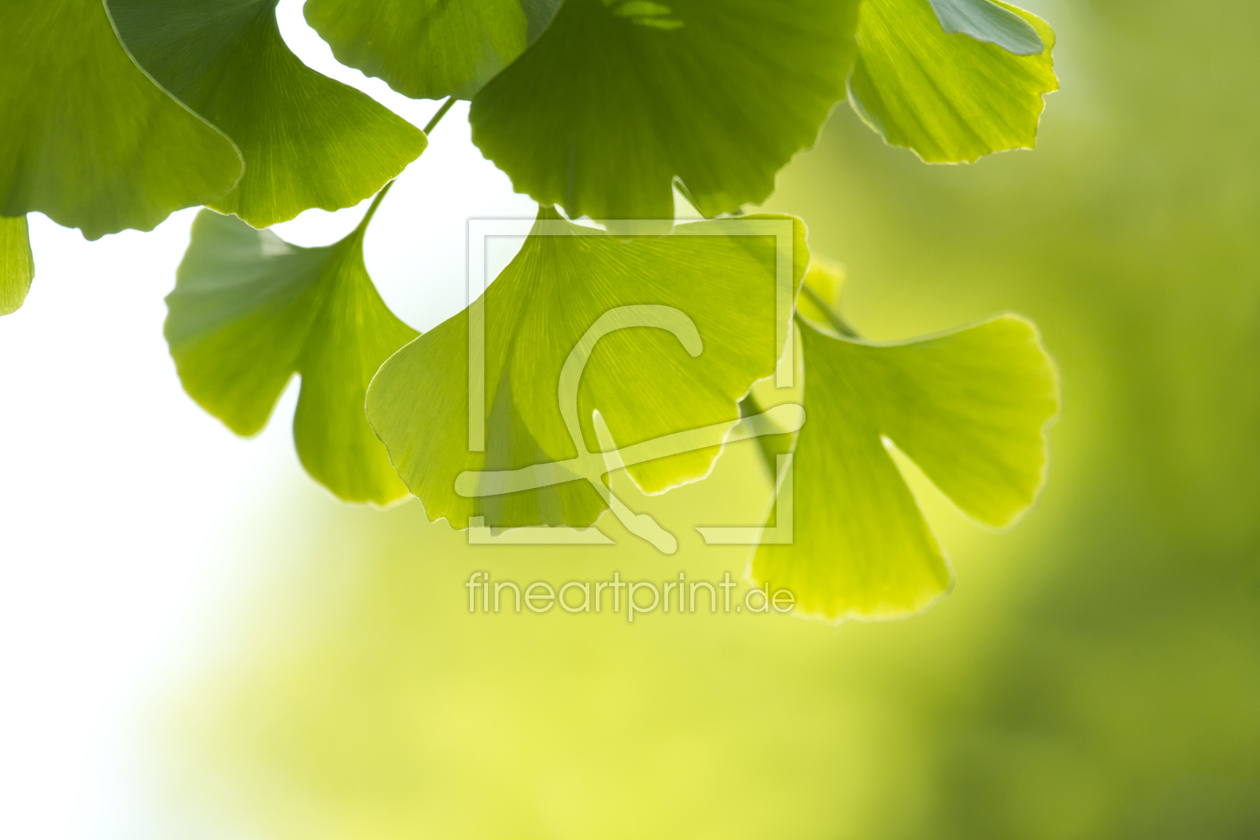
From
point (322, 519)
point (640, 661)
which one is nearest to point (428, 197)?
point (322, 519)

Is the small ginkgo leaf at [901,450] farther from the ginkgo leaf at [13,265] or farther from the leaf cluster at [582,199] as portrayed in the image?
the ginkgo leaf at [13,265]

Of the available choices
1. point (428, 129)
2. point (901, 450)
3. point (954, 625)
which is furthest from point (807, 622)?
point (428, 129)

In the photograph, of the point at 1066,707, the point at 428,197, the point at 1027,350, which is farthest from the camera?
the point at 1066,707

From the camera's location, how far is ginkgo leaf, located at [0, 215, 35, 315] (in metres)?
0.19

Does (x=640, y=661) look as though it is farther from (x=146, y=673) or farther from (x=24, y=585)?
(x=24, y=585)

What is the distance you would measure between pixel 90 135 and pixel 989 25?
221mm

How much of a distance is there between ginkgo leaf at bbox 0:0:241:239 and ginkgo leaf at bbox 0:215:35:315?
0.6 inches

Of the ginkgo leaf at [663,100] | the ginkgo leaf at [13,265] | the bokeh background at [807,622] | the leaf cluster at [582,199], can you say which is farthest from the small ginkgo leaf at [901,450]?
the bokeh background at [807,622]

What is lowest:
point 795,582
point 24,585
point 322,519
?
point 24,585

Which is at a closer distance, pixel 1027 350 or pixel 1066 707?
pixel 1027 350

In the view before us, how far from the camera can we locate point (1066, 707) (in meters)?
1.99

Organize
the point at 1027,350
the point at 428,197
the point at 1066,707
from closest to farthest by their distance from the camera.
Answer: the point at 1027,350
the point at 428,197
the point at 1066,707

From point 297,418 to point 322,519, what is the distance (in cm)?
186

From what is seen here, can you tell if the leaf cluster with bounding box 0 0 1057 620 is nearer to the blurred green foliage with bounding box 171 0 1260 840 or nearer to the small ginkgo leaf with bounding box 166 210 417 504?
the small ginkgo leaf with bounding box 166 210 417 504
